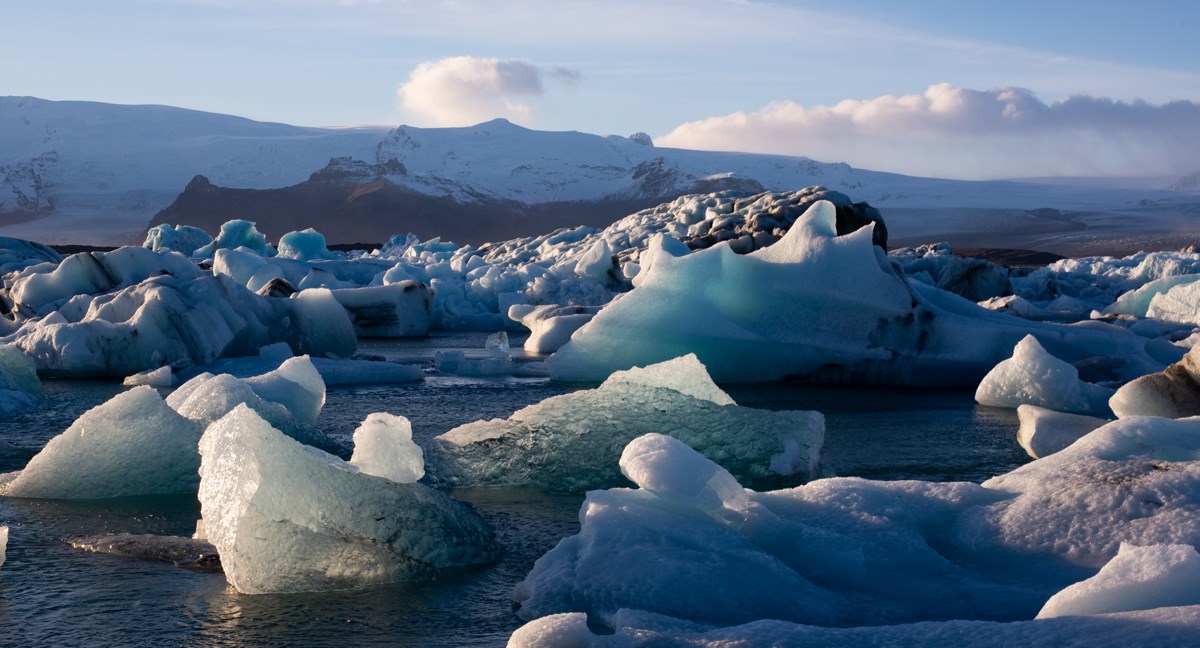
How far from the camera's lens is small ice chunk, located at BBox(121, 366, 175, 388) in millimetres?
8922

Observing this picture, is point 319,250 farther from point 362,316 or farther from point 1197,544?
point 1197,544

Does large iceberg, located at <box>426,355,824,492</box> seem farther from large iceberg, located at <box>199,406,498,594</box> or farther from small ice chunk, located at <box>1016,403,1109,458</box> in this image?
large iceberg, located at <box>199,406,498,594</box>

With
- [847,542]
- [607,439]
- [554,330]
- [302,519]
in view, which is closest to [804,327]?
[554,330]

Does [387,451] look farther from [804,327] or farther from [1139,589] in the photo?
[804,327]

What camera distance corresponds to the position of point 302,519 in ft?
11.2

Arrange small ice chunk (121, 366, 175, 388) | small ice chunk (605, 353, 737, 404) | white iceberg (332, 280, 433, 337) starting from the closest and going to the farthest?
small ice chunk (605, 353, 737, 404) → small ice chunk (121, 366, 175, 388) → white iceberg (332, 280, 433, 337)

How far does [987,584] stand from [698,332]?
5.84 metres

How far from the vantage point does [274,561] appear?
132 inches

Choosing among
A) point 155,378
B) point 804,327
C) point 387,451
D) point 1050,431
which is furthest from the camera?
point 804,327

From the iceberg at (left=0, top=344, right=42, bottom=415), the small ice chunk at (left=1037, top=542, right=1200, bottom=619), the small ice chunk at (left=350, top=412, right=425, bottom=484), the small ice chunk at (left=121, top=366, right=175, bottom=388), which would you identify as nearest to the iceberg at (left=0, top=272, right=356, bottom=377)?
the small ice chunk at (left=121, top=366, right=175, bottom=388)

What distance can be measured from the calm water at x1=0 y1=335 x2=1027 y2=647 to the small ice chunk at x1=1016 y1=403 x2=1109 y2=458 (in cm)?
11

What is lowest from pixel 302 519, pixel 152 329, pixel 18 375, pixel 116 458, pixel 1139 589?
pixel 18 375

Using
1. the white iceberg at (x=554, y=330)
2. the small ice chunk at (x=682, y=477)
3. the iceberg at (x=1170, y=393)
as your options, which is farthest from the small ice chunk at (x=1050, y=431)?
the white iceberg at (x=554, y=330)

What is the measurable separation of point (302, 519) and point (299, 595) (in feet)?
0.70
